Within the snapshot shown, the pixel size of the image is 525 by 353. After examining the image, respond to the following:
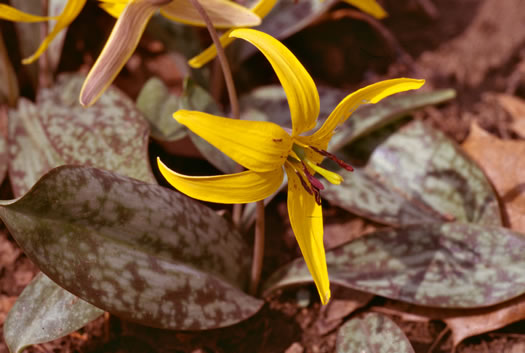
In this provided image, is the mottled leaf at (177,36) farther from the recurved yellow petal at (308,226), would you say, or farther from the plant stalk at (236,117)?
the recurved yellow petal at (308,226)

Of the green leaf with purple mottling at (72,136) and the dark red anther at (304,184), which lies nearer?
the dark red anther at (304,184)

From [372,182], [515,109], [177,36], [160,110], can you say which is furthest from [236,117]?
[515,109]

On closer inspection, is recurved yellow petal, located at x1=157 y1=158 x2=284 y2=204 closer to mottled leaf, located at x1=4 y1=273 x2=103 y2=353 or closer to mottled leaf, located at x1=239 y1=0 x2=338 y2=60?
mottled leaf, located at x1=4 y1=273 x2=103 y2=353

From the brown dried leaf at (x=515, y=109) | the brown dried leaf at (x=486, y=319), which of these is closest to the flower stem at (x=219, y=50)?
the brown dried leaf at (x=486, y=319)

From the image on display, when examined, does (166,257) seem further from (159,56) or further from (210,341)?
(159,56)

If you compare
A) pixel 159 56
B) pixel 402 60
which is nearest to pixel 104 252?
pixel 159 56
